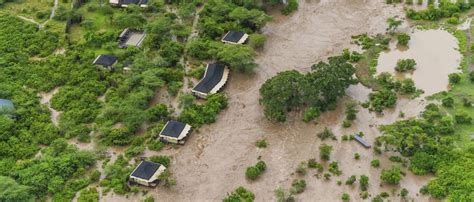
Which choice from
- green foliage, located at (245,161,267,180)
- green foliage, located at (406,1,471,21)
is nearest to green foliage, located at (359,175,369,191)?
green foliage, located at (245,161,267,180)

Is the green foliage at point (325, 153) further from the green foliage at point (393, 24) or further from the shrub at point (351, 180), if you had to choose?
the green foliage at point (393, 24)

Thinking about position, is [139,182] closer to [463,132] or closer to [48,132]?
[48,132]

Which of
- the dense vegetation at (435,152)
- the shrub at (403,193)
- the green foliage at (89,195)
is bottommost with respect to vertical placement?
the green foliage at (89,195)

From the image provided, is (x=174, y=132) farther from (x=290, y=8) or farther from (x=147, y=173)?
(x=290, y=8)

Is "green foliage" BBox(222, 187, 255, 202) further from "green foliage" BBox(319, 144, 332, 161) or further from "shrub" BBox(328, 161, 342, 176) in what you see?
"green foliage" BBox(319, 144, 332, 161)

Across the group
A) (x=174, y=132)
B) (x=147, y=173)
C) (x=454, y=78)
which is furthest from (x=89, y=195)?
(x=454, y=78)

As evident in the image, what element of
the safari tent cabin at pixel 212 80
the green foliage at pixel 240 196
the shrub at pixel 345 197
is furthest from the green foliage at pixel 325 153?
the safari tent cabin at pixel 212 80
